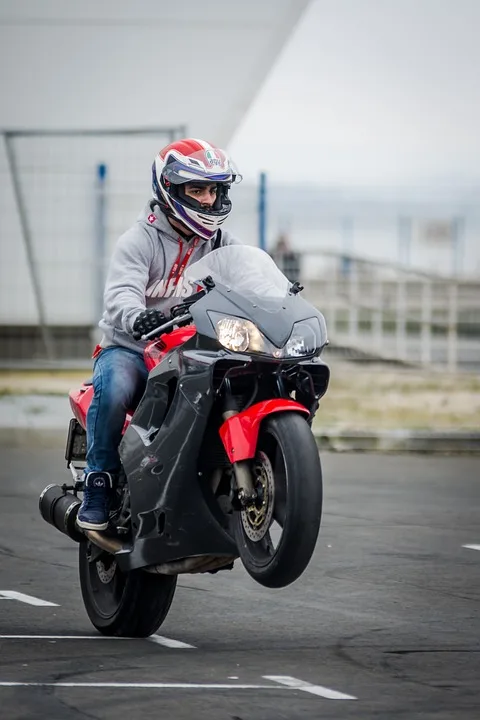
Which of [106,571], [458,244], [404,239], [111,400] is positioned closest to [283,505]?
[111,400]

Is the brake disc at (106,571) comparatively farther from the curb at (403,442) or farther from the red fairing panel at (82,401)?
the curb at (403,442)

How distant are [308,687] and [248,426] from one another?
93 centimetres

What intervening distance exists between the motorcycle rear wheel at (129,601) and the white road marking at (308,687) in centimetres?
104

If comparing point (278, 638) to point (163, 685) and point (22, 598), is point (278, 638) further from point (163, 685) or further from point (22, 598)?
point (22, 598)

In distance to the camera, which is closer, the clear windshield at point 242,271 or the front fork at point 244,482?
the front fork at point 244,482

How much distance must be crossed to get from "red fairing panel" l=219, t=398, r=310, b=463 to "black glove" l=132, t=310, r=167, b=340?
58 cm

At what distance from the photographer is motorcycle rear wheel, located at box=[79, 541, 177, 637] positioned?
Answer: 23.8ft

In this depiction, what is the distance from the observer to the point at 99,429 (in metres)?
7.28

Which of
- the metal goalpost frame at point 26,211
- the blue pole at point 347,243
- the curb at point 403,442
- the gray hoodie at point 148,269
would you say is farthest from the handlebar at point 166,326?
the blue pole at point 347,243

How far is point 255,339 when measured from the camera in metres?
6.46

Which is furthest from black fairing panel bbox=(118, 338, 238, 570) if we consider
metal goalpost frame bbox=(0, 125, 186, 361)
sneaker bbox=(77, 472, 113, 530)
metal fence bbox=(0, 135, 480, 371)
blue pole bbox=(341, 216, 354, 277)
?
blue pole bbox=(341, 216, 354, 277)

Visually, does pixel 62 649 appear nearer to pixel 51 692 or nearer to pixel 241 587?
pixel 51 692

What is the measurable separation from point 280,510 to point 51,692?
3.37 ft

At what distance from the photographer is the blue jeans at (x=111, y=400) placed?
723cm
